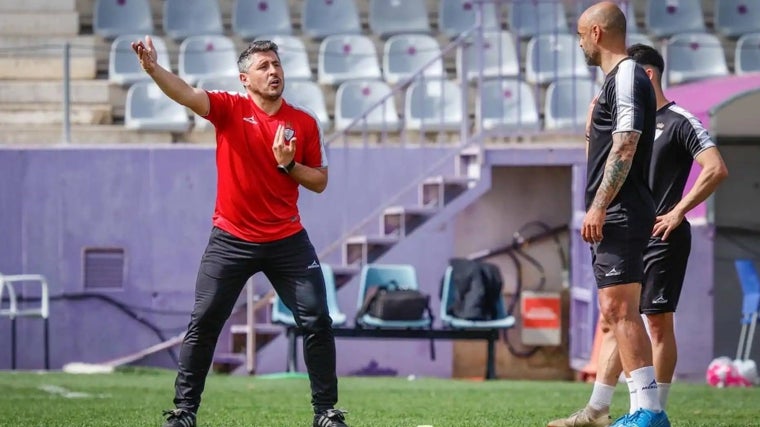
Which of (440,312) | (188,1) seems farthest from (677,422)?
(188,1)

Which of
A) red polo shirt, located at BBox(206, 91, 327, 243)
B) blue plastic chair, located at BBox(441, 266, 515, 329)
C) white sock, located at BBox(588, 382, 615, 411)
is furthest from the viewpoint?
blue plastic chair, located at BBox(441, 266, 515, 329)

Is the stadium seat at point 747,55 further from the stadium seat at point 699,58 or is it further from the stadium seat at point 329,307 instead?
the stadium seat at point 329,307

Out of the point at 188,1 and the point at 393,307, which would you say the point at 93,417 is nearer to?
the point at 393,307

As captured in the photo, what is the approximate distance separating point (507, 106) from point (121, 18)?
16.5ft

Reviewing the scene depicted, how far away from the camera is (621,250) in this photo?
7207mm

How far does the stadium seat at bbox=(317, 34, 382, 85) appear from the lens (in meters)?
18.0

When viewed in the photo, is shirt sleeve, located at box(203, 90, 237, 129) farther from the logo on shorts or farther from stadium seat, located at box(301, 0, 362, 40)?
stadium seat, located at box(301, 0, 362, 40)

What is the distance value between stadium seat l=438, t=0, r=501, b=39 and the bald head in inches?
474

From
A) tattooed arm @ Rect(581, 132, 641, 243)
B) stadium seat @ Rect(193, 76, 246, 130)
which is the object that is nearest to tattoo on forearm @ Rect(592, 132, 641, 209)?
tattooed arm @ Rect(581, 132, 641, 243)

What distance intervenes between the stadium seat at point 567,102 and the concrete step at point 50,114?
5139mm

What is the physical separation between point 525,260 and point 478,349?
1.15m

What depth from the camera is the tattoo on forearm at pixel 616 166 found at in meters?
7.05

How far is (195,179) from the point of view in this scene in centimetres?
1612

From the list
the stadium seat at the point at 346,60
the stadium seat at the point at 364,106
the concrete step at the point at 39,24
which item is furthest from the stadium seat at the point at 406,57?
the concrete step at the point at 39,24
